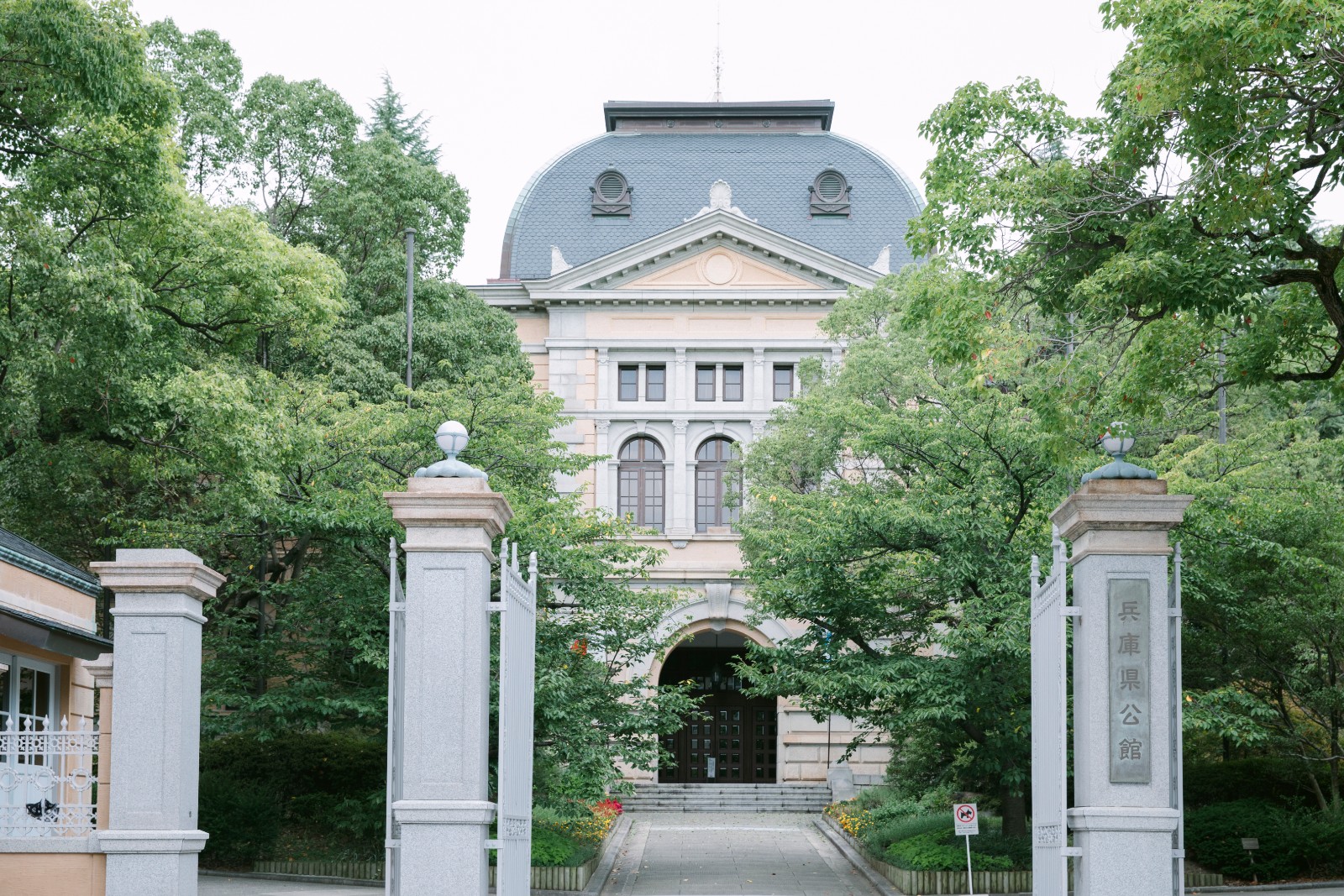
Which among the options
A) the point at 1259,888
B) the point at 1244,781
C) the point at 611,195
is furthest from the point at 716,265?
the point at 1259,888

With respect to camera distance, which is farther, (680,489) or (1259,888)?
(680,489)

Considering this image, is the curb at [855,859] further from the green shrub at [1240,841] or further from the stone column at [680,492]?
the stone column at [680,492]

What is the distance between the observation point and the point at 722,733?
42281 mm

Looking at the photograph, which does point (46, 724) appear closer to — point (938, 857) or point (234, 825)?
point (234, 825)

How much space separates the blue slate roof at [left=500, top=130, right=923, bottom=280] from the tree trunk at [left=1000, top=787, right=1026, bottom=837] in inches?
771

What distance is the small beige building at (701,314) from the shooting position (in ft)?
129

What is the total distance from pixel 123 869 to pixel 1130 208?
9753mm

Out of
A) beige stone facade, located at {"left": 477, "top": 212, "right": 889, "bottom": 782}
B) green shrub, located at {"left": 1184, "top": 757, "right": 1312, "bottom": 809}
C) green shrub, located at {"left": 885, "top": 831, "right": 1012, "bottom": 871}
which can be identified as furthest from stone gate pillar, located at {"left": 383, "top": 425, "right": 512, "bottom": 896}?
beige stone facade, located at {"left": 477, "top": 212, "right": 889, "bottom": 782}

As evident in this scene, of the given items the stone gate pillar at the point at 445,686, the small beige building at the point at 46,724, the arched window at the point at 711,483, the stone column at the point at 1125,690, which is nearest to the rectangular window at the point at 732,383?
the arched window at the point at 711,483

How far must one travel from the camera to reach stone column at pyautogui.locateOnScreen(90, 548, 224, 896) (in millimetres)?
11562

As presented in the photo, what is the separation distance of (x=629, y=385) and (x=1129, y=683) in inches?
1203

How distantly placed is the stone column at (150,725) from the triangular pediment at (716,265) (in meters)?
28.2

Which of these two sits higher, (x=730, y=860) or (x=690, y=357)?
(x=690, y=357)

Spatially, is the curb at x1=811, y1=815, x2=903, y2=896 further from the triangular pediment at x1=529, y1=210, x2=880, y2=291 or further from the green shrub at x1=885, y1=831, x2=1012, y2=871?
the triangular pediment at x1=529, y1=210, x2=880, y2=291
